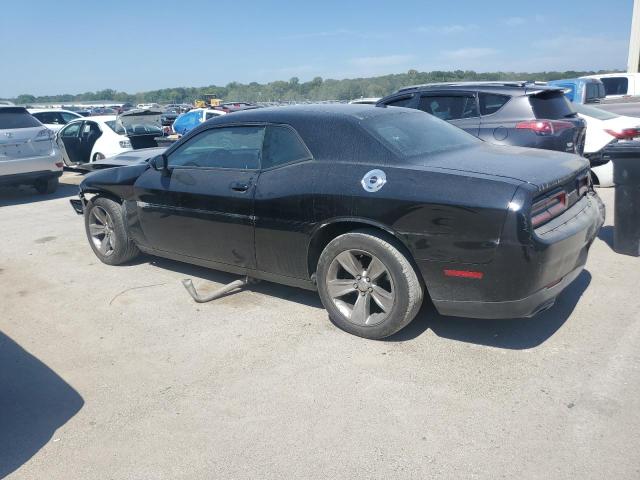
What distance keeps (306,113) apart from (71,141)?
35.5ft

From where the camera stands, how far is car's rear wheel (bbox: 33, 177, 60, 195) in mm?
10940

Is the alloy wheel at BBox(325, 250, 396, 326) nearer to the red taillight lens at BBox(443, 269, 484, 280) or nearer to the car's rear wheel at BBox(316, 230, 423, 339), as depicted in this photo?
the car's rear wheel at BBox(316, 230, 423, 339)

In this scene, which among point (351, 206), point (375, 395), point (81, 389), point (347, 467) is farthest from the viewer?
point (351, 206)

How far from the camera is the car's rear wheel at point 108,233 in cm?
563

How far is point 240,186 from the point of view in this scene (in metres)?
4.37

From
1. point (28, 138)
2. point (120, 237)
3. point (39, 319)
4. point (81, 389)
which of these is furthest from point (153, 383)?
point (28, 138)

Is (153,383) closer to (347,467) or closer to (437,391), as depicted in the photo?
(347,467)

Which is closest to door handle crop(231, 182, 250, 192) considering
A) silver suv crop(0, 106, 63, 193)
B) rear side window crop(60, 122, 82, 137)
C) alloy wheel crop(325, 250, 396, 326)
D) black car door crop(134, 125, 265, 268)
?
black car door crop(134, 125, 265, 268)

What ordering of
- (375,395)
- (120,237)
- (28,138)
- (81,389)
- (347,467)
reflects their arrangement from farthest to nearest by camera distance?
(28,138), (120,237), (81,389), (375,395), (347,467)

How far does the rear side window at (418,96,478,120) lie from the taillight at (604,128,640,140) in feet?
7.93

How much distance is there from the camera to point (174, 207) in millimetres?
4891

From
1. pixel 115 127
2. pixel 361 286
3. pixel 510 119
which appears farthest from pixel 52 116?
pixel 361 286

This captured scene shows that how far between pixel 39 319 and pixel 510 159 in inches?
154

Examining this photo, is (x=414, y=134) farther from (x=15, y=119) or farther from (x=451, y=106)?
(x=15, y=119)
